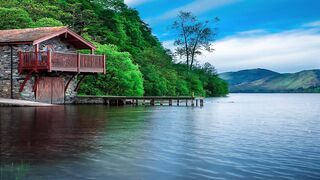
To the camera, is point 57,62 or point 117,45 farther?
point 117,45

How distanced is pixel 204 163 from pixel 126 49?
5480 centimetres

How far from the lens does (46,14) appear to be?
Answer: 175 ft

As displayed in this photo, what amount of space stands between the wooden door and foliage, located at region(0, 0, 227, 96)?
509 centimetres

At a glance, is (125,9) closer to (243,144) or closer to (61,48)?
(61,48)

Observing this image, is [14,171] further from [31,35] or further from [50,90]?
[50,90]

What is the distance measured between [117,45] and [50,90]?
24.3 meters

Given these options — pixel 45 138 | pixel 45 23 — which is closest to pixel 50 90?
pixel 45 23

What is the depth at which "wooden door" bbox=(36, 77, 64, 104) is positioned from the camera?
3878 centimetres

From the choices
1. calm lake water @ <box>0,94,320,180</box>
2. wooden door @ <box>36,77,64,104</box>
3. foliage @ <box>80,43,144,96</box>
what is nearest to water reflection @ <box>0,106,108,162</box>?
calm lake water @ <box>0,94,320,180</box>

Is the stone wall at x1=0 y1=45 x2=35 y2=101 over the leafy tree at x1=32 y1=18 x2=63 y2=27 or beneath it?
beneath

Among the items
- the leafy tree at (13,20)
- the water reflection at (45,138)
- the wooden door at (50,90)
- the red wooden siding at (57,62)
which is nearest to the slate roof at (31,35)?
the red wooden siding at (57,62)

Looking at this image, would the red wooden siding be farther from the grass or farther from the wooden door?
the grass

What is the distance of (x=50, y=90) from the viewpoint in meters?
39.8

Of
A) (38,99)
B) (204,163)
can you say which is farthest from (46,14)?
(204,163)
